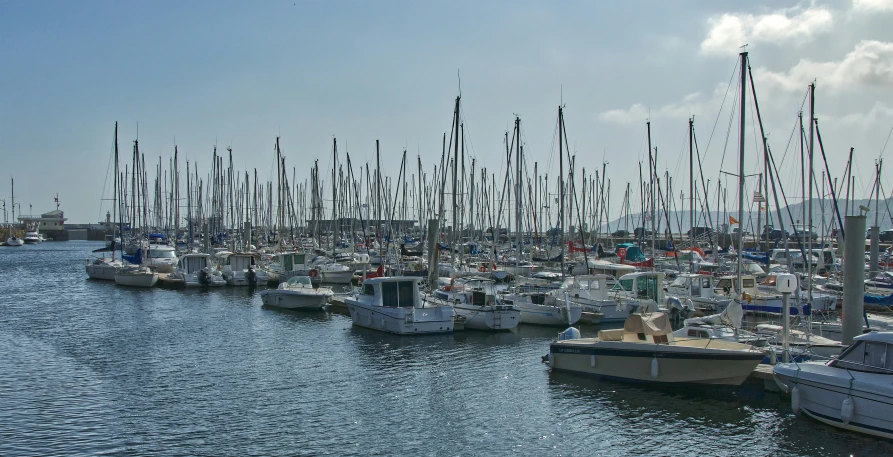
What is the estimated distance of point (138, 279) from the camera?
58.2 metres

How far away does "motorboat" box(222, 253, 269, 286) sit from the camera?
58.4 meters

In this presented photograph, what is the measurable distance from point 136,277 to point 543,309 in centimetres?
3745

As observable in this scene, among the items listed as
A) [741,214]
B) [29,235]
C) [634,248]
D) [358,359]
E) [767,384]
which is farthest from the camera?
[29,235]

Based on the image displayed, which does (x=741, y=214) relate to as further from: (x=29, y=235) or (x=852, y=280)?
(x=29, y=235)

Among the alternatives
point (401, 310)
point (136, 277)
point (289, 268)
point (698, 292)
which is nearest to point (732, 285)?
point (698, 292)

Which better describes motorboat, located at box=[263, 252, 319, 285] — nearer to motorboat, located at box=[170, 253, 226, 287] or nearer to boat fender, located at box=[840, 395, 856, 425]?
motorboat, located at box=[170, 253, 226, 287]

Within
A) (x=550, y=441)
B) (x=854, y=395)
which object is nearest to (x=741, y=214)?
(x=854, y=395)

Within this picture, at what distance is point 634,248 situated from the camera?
188 feet

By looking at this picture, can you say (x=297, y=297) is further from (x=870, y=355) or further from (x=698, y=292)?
(x=870, y=355)

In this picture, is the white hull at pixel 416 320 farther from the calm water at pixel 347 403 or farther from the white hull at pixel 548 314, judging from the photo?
the white hull at pixel 548 314

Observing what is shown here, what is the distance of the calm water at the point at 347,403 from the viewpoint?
696 inches

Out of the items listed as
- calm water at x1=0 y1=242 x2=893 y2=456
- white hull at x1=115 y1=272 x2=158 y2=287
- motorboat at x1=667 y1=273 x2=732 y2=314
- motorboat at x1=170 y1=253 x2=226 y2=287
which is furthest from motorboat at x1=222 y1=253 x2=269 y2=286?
motorboat at x1=667 y1=273 x2=732 y2=314

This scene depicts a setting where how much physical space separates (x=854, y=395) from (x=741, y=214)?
1387cm

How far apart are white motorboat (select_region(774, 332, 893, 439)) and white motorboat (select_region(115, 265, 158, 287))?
5124 cm
